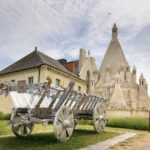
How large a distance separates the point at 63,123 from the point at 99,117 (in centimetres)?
389

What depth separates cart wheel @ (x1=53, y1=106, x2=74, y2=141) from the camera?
8023 millimetres

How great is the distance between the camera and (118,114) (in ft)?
92.9

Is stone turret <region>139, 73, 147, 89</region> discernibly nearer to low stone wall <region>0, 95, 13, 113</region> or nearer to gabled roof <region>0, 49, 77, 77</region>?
gabled roof <region>0, 49, 77, 77</region>

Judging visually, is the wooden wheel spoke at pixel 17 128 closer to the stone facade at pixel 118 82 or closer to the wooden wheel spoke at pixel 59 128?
the wooden wheel spoke at pixel 59 128

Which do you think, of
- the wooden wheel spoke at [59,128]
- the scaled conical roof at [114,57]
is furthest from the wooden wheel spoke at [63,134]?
the scaled conical roof at [114,57]

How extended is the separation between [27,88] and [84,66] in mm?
30627

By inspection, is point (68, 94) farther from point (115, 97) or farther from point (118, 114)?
point (115, 97)

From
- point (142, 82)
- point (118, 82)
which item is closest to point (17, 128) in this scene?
point (118, 82)

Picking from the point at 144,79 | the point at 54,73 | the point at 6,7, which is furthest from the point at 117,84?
the point at 6,7

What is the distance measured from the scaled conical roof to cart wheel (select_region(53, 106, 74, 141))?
50426 millimetres

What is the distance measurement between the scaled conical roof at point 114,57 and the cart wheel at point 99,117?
153 feet

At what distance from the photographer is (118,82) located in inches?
2072

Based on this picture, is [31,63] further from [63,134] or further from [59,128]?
[59,128]

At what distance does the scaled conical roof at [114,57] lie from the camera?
59750mm
